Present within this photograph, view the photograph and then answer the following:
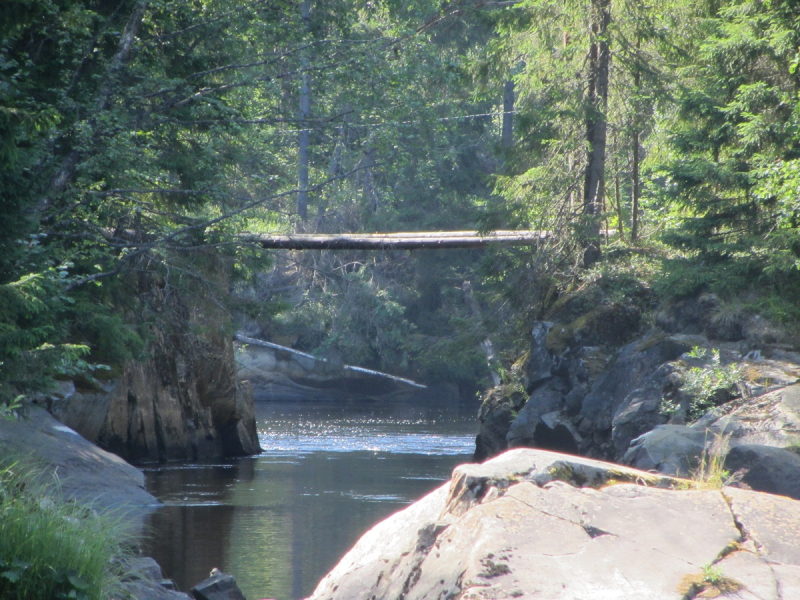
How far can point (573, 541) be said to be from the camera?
175 inches

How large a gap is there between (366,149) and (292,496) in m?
5.30

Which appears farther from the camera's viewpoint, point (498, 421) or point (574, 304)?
point (498, 421)

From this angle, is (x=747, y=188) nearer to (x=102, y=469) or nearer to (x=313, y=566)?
(x=313, y=566)

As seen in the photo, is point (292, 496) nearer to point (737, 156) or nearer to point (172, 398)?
point (172, 398)

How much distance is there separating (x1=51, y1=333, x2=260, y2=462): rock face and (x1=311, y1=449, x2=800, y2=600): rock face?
8.08 m

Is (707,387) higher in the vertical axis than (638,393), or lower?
higher

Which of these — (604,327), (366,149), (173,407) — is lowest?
(173,407)

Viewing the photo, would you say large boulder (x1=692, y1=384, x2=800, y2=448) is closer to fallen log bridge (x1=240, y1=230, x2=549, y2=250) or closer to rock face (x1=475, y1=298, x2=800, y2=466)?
rock face (x1=475, y1=298, x2=800, y2=466)

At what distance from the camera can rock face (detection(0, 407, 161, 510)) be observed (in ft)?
31.3

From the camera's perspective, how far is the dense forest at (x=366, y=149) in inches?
349

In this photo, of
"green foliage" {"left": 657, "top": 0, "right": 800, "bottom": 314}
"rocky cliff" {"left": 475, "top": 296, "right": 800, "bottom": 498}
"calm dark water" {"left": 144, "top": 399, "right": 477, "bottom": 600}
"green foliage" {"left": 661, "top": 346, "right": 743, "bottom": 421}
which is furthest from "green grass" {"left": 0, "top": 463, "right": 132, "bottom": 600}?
"green foliage" {"left": 657, "top": 0, "right": 800, "bottom": 314}

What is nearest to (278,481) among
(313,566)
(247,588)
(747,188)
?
(313,566)

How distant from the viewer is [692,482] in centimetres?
545

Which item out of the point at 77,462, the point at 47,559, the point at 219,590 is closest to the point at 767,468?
the point at 219,590
